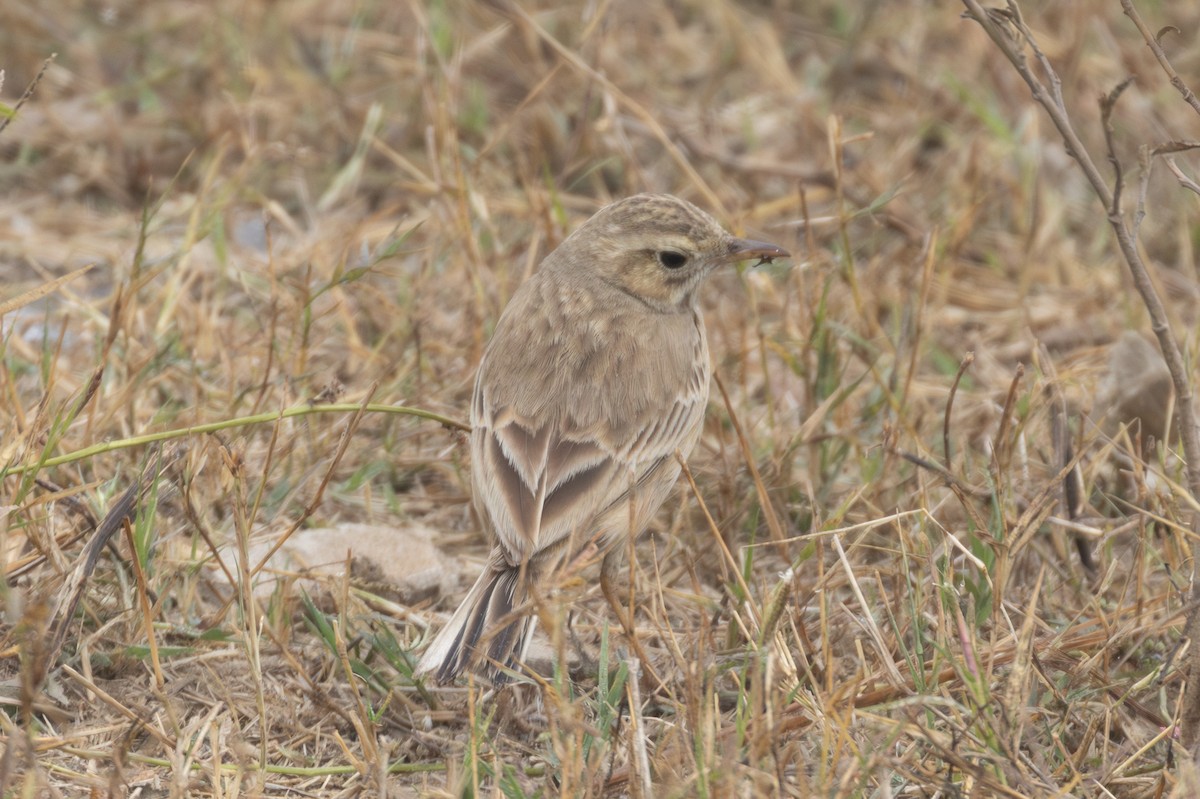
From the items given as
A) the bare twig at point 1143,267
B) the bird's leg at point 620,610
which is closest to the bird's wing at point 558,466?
the bird's leg at point 620,610

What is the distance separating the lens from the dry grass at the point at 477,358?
335 centimetres

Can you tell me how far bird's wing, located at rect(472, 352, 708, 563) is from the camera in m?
3.86

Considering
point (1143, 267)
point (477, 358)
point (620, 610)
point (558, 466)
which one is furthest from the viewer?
point (477, 358)

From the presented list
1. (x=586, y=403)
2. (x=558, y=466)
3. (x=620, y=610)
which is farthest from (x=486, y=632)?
(x=586, y=403)

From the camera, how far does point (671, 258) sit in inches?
183

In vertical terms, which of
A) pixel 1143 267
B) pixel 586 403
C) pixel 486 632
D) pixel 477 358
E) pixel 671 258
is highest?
pixel 1143 267

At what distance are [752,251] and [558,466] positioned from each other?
1043mm

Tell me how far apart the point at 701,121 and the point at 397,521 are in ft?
10.7

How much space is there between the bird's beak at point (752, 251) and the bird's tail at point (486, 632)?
1.39m

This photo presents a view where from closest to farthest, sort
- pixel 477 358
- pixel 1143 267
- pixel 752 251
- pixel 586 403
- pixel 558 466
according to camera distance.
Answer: pixel 1143 267 < pixel 558 466 < pixel 586 403 < pixel 752 251 < pixel 477 358

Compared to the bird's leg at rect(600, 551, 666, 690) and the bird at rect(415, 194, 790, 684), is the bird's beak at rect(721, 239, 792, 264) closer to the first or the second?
the bird at rect(415, 194, 790, 684)

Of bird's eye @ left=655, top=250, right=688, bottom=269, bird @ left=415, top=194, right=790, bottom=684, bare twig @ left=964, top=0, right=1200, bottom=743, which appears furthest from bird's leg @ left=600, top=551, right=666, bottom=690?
bare twig @ left=964, top=0, right=1200, bottom=743

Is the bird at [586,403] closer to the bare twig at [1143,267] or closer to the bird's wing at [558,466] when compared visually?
the bird's wing at [558,466]

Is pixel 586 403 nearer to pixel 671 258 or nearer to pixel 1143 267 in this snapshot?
pixel 671 258
